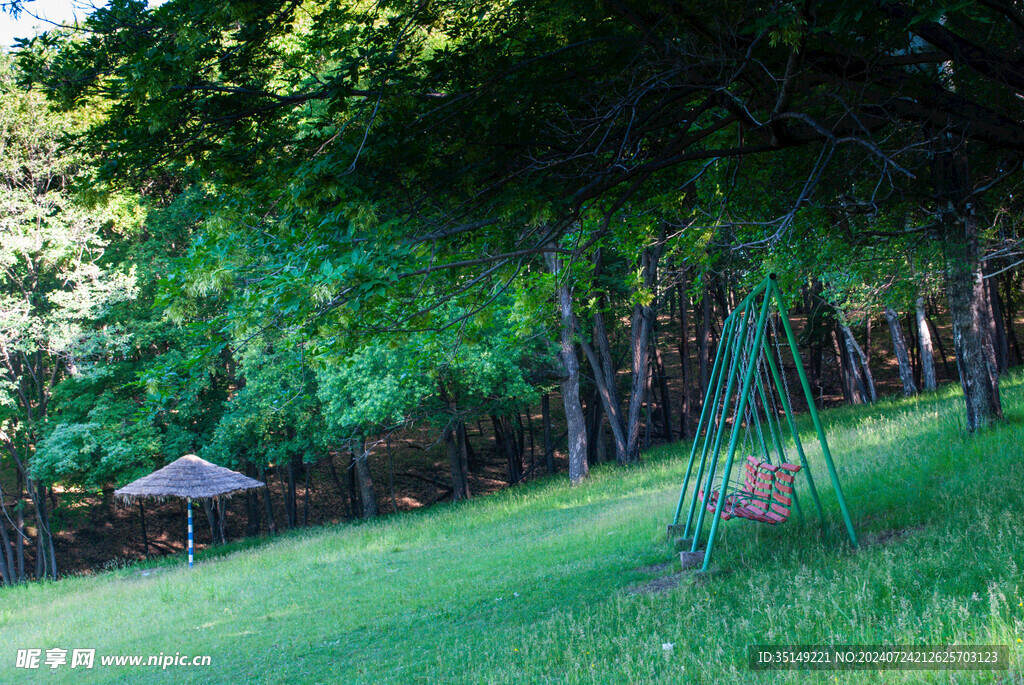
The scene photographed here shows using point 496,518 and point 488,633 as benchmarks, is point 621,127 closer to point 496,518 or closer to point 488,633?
point 488,633

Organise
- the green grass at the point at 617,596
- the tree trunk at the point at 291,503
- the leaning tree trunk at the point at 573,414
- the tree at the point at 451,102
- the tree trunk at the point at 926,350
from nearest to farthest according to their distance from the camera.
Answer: the green grass at the point at 617,596 < the tree at the point at 451,102 < the leaning tree trunk at the point at 573,414 < the tree trunk at the point at 926,350 < the tree trunk at the point at 291,503

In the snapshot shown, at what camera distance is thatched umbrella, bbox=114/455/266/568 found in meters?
17.7

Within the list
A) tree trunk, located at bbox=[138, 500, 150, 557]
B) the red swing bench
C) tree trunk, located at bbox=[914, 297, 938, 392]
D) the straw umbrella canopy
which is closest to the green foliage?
the straw umbrella canopy

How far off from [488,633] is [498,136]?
4.59 meters

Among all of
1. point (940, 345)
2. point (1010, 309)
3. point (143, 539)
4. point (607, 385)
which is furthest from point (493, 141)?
point (940, 345)

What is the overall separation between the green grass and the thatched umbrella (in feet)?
8.60

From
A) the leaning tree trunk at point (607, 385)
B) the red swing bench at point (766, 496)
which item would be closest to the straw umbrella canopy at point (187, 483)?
the leaning tree trunk at point (607, 385)

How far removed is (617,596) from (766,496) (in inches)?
75.8

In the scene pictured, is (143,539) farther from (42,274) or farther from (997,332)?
(997,332)

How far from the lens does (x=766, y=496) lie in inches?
291

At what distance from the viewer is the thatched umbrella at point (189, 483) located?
1767 cm

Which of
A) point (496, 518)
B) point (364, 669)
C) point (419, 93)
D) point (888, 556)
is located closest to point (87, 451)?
point (496, 518)

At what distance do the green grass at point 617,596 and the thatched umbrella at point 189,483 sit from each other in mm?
2622

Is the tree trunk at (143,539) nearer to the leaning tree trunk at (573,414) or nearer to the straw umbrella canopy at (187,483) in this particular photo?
the straw umbrella canopy at (187,483)
